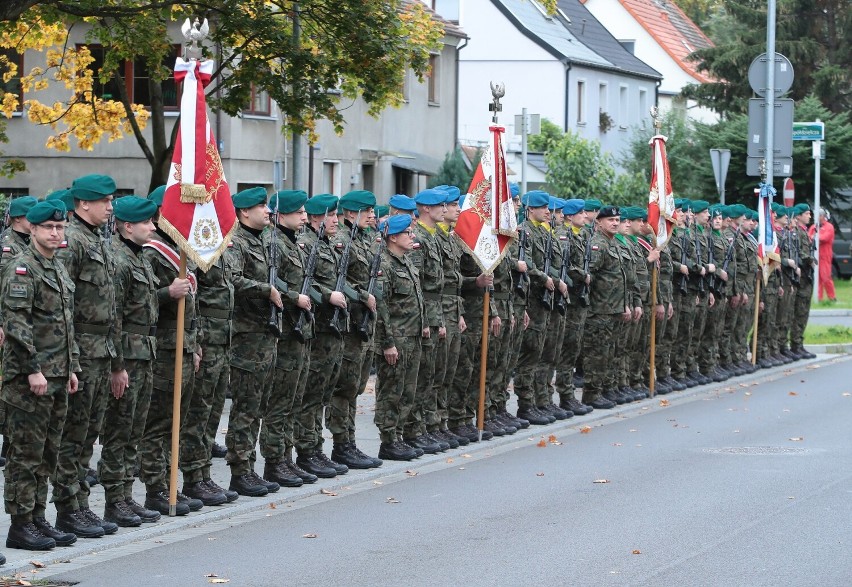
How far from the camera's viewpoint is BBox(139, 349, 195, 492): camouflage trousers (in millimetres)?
10562

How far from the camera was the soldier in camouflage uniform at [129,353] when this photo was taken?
1001 cm

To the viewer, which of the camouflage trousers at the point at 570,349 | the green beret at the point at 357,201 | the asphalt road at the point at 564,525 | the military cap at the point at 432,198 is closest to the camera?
the asphalt road at the point at 564,525

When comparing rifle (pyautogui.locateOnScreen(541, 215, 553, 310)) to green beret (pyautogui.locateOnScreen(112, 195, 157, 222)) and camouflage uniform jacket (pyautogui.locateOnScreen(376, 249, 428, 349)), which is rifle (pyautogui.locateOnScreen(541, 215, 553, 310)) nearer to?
camouflage uniform jacket (pyautogui.locateOnScreen(376, 249, 428, 349))

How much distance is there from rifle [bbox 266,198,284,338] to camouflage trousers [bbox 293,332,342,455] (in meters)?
0.74

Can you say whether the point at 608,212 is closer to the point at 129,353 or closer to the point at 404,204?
the point at 404,204

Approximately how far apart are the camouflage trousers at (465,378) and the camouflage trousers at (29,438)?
579 centimetres

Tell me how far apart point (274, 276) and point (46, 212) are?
2691 millimetres

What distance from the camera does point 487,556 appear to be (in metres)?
9.18

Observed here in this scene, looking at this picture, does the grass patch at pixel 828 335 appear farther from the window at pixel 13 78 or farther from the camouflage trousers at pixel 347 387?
the camouflage trousers at pixel 347 387

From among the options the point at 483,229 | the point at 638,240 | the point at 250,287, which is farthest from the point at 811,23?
the point at 250,287

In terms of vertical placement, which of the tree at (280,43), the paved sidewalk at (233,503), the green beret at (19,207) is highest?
the tree at (280,43)

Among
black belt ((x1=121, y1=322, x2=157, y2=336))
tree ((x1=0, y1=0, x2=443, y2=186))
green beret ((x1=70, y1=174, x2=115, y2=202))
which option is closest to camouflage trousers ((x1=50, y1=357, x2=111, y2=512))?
black belt ((x1=121, y1=322, x2=157, y2=336))

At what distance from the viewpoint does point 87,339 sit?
955 cm

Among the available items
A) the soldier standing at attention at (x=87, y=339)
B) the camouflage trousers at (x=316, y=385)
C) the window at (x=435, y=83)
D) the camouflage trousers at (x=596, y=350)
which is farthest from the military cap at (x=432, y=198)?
the window at (x=435, y=83)
